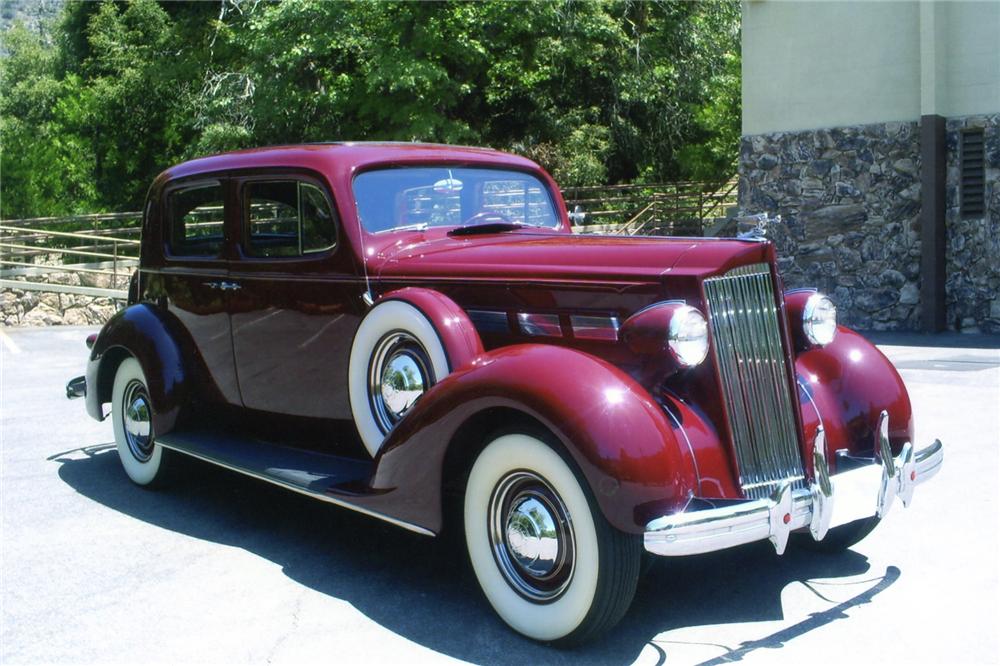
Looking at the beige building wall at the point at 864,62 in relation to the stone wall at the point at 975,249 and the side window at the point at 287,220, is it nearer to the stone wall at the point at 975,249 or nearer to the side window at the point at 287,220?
the stone wall at the point at 975,249

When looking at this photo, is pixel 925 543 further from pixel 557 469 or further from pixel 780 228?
pixel 780 228

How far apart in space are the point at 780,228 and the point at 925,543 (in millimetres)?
9506

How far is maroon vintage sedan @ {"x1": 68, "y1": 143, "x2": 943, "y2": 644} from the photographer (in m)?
3.35

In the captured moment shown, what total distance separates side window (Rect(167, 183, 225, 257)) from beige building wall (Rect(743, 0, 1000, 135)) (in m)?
9.32

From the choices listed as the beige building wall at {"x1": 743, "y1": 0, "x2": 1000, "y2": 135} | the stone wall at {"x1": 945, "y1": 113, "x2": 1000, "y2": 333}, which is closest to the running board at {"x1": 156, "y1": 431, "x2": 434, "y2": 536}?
the stone wall at {"x1": 945, "y1": 113, "x2": 1000, "y2": 333}

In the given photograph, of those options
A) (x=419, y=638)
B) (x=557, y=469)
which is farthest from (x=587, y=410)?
(x=419, y=638)

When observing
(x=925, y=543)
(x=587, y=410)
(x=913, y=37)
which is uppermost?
(x=913, y=37)

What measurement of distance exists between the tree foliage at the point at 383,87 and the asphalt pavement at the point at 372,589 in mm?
13408

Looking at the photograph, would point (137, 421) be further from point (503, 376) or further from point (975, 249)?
point (975, 249)

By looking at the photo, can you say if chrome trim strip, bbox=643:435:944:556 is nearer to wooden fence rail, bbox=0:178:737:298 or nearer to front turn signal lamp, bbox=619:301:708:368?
front turn signal lamp, bbox=619:301:708:368

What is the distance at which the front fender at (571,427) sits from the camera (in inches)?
127

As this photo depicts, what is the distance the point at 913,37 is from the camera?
12.0 m

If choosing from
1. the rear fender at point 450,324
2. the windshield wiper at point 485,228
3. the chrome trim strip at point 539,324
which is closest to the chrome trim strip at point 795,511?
the chrome trim strip at point 539,324

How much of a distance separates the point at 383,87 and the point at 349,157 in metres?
14.2
